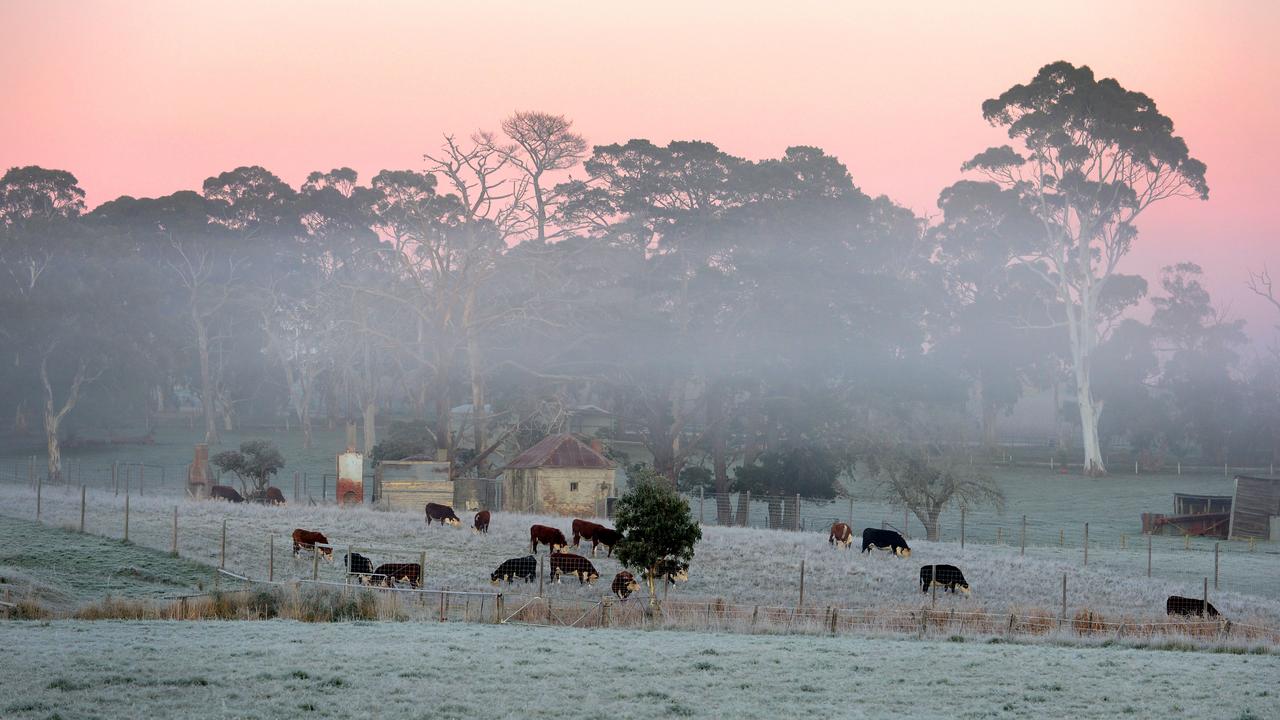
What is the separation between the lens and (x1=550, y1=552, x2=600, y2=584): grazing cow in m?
32.4

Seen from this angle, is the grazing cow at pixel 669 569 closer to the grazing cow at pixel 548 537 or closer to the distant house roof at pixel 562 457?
the grazing cow at pixel 548 537

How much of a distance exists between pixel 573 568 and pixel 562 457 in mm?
20809

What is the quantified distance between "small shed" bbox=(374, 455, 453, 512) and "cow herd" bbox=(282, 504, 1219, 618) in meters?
11.3

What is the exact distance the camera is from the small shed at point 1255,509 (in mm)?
56562

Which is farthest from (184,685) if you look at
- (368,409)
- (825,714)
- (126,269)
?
(126,269)

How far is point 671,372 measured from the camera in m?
65.6

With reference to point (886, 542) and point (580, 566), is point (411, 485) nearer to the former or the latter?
point (886, 542)

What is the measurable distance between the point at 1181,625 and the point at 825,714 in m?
14.0

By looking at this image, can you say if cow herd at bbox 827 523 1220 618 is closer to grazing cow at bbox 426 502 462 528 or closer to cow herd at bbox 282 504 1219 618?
cow herd at bbox 282 504 1219 618

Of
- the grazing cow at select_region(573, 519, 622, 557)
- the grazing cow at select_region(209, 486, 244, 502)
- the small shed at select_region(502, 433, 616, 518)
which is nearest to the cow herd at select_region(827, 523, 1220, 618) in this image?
the grazing cow at select_region(573, 519, 622, 557)

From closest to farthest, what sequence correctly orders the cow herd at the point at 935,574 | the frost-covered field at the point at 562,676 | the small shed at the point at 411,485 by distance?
the frost-covered field at the point at 562,676, the cow herd at the point at 935,574, the small shed at the point at 411,485

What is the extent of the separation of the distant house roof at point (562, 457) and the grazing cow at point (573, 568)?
20.0 meters

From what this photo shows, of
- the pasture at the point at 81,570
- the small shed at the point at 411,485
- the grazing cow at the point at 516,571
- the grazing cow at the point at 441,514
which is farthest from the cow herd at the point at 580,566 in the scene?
the small shed at the point at 411,485

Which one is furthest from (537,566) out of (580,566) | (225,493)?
(225,493)
